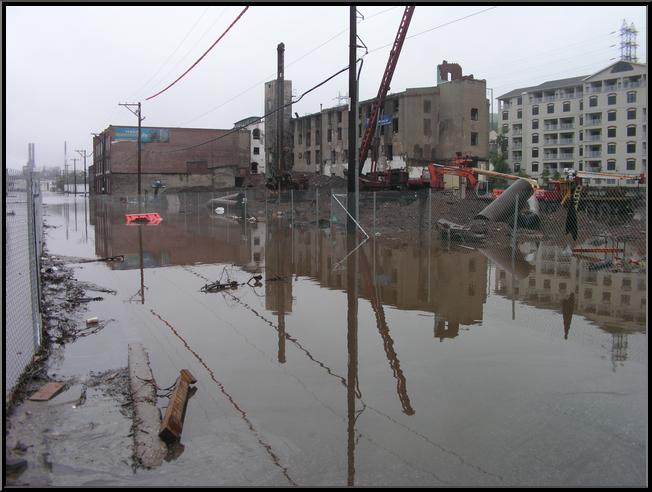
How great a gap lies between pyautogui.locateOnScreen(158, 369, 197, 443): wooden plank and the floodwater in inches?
4.3

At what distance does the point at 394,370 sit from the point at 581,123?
90.7 metres

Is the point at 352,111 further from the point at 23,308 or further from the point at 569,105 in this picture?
the point at 569,105

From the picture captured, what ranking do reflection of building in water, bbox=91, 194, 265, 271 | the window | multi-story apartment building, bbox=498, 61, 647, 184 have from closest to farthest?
reflection of building in water, bbox=91, 194, 265, 271, the window, multi-story apartment building, bbox=498, 61, 647, 184

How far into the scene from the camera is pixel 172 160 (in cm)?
7838

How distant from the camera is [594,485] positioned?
3.80 m

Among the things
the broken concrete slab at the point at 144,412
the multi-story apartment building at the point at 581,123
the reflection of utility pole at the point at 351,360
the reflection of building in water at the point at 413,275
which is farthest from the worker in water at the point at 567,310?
the multi-story apartment building at the point at 581,123

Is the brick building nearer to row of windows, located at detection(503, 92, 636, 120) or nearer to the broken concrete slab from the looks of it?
row of windows, located at detection(503, 92, 636, 120)

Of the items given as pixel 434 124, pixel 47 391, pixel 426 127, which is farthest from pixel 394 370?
pixel 434 124

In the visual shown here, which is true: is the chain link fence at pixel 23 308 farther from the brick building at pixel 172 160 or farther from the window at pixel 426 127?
the brick building at pixel 172 160

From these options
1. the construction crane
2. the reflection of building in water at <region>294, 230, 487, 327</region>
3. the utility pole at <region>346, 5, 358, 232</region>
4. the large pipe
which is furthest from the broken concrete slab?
the construction crane

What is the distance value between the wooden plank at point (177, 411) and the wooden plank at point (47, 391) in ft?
3.66

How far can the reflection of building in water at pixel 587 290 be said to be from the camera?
8.70 metres

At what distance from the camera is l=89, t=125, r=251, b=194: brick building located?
3027 inches

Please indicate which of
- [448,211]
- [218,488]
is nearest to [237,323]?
[218,488]
